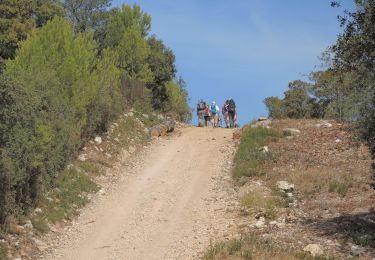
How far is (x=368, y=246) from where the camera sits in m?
11.7

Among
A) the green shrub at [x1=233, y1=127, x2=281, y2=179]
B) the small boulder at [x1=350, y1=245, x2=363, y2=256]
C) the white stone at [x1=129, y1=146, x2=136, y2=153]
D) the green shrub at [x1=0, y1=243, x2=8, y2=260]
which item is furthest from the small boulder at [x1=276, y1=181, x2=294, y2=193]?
the green shrub at [x1=0, y1=243, x2=8, y2=260]

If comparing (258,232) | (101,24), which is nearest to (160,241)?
(258,232)

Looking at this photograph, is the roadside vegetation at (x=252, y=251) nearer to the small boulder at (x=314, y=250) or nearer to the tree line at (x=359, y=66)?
the small boulder at (x=314, y=250)

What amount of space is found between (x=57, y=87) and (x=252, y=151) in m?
8.22

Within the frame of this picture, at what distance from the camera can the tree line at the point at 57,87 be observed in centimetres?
1335

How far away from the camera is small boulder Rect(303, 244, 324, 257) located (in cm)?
1110

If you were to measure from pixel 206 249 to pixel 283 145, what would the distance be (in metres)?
11.2

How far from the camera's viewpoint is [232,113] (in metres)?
32.7

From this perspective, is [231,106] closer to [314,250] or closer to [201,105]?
[201,105]

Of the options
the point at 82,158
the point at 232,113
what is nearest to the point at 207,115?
the point at 232,113

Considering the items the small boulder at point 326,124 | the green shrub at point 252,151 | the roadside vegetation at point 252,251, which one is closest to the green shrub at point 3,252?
the roadside vegetation at point 252,251

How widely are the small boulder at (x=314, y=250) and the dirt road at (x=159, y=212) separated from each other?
2.55m

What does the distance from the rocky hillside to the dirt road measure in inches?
31.7

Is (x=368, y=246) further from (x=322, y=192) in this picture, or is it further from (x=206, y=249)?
(x=322, y=192)
